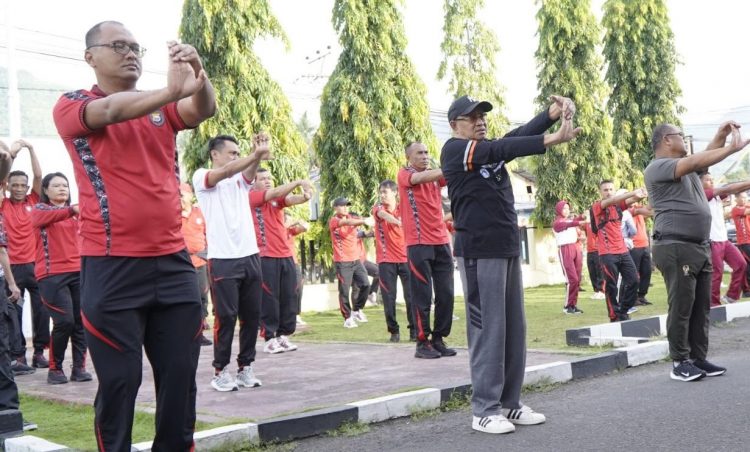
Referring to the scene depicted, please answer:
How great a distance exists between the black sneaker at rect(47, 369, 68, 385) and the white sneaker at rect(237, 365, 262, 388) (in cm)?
210

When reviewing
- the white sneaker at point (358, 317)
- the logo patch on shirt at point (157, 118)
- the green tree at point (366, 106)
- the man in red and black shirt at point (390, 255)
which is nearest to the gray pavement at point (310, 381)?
the man in red and black shirt at point (390, 255)

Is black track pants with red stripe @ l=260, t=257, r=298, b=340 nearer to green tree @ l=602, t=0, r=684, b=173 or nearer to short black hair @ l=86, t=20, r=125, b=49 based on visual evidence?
short black hair @ l=86, t=20, r=125, b=49

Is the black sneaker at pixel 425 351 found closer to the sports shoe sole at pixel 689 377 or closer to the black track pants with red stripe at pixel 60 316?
the sports shoe sole at pixel 689 377

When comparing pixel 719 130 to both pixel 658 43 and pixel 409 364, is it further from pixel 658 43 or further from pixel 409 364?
pixel 658 43

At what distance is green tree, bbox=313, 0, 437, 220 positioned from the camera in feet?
62.4

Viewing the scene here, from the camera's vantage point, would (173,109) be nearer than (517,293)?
Yes

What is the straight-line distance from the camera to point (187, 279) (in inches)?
134

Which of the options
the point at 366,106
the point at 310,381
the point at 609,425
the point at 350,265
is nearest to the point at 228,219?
the point at 310,381

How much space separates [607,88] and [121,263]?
81.7 ft

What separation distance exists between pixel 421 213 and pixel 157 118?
17.1 feet

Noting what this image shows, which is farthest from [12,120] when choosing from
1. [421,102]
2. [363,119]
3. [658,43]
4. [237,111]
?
[658,43]

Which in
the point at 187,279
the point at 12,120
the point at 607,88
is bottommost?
the point at 187,279

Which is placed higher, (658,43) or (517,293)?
(658,43)

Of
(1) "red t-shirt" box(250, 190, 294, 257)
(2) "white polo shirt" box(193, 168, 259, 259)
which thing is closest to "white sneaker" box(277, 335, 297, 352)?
(1) "red t-shirt" box(250, 190, 294, 257)
